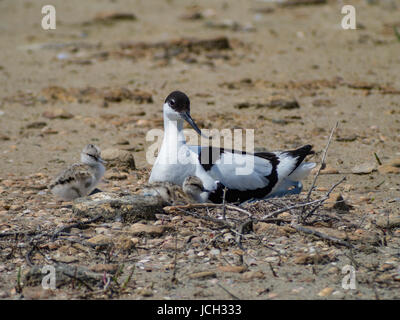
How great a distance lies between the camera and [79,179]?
5.75 metres

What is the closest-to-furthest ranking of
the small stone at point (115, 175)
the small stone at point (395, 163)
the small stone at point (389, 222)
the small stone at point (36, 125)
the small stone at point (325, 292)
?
the small stone at point (325, 292) < the small stone at point (389, 222) < the small stone at point (115, 175) < the small stone at point (395, 163) < the small stone at point (36, 125)

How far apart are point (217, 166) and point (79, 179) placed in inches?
44.0

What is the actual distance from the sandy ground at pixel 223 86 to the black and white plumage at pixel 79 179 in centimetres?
41

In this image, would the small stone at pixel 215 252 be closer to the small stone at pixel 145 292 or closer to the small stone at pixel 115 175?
the small stone at pixel 145 292

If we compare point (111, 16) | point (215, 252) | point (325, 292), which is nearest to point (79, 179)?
point (215, 252)

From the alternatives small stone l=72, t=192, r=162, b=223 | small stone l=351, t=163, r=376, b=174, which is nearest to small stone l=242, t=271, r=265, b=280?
small stone l=72, t=192, r=162, b=223

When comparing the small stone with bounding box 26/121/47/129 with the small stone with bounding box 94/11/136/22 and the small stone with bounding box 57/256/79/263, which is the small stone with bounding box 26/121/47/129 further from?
the small stone with bounding box 94/11/136/22

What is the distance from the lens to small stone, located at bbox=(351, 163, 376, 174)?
666cm

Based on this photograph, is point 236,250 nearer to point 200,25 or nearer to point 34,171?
point 34,171

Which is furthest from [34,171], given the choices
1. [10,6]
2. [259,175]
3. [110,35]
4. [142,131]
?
[10,6]

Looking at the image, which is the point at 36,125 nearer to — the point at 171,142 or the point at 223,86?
the point at 223,86

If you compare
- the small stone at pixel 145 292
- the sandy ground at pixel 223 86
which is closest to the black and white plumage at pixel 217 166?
the sandy ground at pixel 223 86

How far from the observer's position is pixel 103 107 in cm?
891

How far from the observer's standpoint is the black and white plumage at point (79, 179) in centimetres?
575
